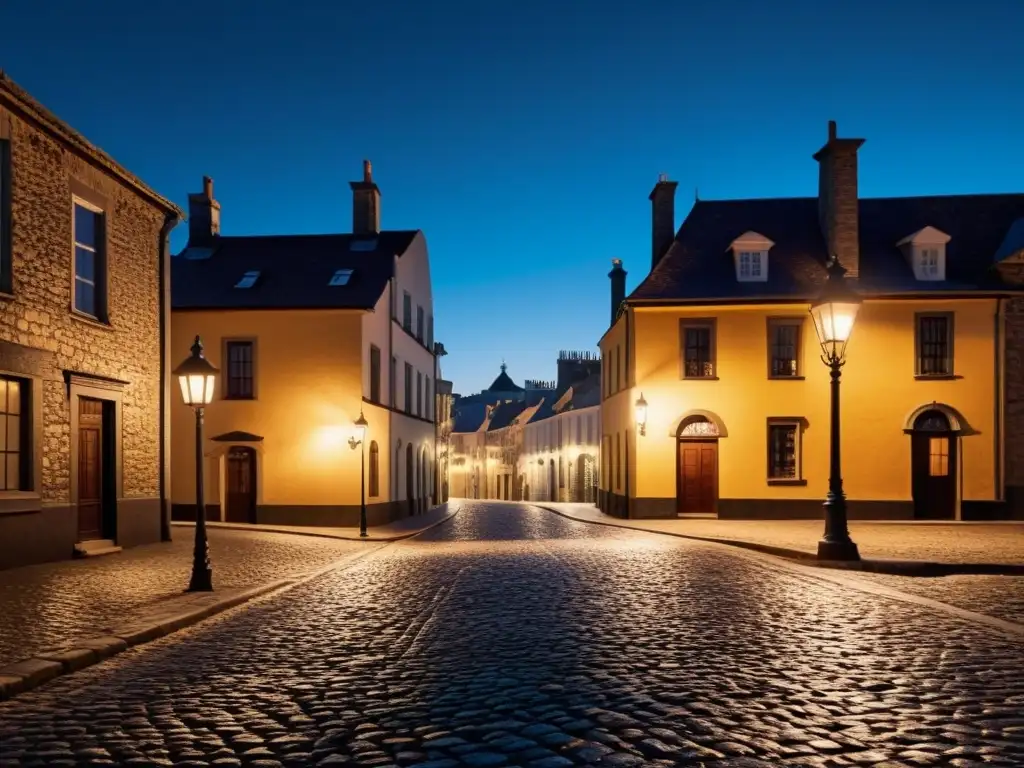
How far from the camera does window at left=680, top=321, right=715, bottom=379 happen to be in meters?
29.5

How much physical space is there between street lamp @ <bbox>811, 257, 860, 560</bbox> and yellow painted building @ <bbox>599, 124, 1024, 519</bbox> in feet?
42.1

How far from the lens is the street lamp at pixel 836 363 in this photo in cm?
1572

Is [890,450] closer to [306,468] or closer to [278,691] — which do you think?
[306,468]

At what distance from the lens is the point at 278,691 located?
22.6 feet

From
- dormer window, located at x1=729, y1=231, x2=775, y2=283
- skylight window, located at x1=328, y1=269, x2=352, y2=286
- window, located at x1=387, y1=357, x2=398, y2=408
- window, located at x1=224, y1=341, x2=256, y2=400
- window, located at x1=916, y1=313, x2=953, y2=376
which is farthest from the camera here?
window, located at x1=387, y1=357, x2=398, y2=408

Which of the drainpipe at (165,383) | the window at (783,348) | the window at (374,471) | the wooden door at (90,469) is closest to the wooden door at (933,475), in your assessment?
the window at (783,348)

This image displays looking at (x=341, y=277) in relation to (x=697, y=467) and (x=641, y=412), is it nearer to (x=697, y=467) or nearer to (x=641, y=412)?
(x=641, y=412)

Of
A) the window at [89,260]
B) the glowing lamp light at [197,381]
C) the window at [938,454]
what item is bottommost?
the window at [938,454]

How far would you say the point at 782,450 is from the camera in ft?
95.9

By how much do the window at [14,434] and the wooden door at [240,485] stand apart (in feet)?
44.3

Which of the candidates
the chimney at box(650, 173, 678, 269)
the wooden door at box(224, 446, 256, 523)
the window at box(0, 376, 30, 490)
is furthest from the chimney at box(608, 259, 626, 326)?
the window at box(0, 376, 30, 490)

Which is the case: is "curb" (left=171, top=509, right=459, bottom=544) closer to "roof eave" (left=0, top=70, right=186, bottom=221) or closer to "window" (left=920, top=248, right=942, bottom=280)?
"roof eave" (left=0, top=70, right=186, bottom=221)

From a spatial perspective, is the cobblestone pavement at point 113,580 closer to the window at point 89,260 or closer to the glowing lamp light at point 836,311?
the window at point 89,260

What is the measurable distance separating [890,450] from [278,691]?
2549 centimetres
